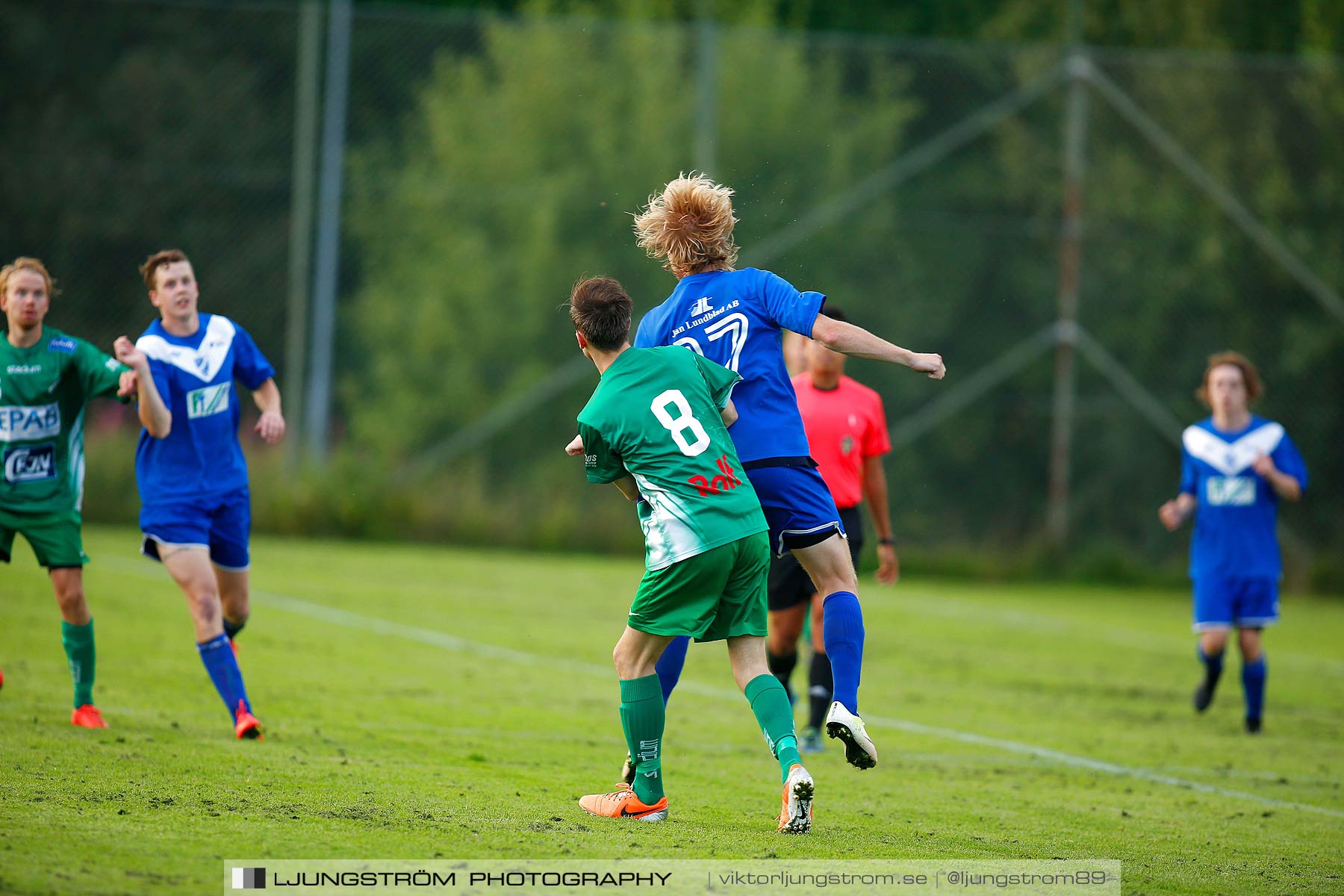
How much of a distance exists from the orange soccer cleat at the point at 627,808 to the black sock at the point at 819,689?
204 centimetres

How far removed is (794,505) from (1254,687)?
15.0 ft

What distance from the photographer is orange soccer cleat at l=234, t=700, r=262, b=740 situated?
5926mm

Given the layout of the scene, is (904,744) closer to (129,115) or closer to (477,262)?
(477,262)

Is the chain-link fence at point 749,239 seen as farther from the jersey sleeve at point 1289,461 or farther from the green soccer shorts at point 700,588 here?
the green soccer shorts at point 700,588

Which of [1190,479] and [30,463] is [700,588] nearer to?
[30,463]

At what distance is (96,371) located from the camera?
6.45 m

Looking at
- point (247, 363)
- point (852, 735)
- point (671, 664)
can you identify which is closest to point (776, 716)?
point (852, 735)

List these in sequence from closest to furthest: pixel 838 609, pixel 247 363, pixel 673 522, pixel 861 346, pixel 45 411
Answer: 1. pixel 673 522
2. pixel 861 346
3. pixel 838 609
4. pixel 45 411
5. pixel 247 363

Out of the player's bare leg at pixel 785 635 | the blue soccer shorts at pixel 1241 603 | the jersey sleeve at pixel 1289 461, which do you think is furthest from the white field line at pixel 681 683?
the jersey sleeve at pixel 1289 461

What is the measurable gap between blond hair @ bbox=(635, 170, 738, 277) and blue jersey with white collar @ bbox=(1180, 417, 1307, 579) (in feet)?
15.5

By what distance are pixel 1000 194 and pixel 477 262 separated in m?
6.55

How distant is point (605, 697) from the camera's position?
805cm

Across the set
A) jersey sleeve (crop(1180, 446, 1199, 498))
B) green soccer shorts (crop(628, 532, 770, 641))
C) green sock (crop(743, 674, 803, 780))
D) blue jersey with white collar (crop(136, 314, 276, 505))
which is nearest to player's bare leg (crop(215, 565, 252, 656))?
blue jersey with white collar (crop(136, 314, 276, 505))

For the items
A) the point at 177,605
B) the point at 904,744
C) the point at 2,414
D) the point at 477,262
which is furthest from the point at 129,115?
the point at 904,744
